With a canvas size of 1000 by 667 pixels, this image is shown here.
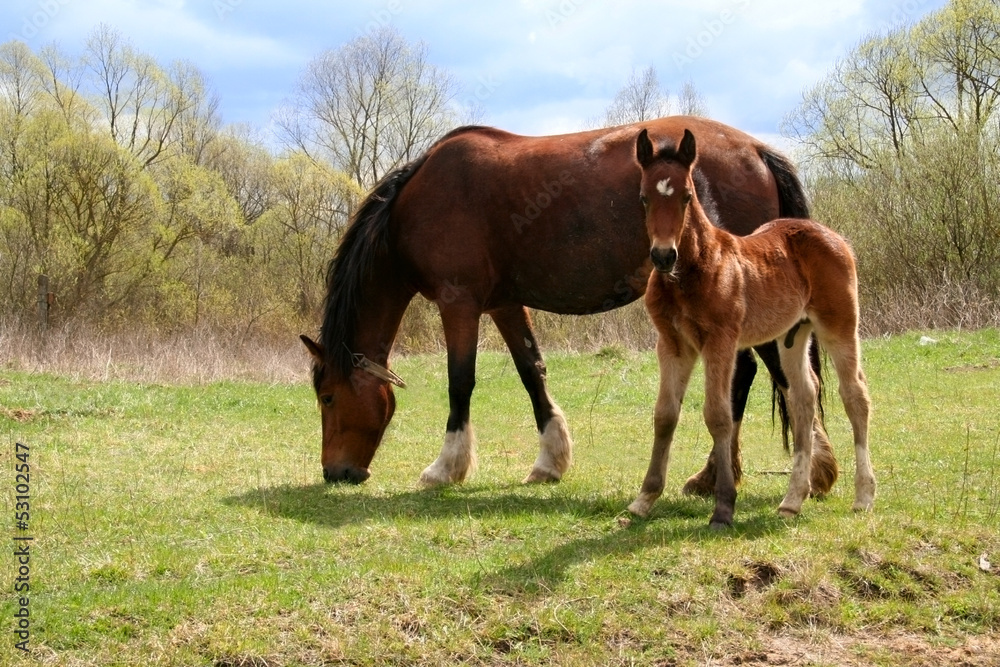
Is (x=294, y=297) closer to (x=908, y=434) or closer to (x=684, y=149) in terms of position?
(x=908, y=434)

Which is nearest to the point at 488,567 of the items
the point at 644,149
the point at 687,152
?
the point at 644,149

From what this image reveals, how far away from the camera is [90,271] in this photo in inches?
939

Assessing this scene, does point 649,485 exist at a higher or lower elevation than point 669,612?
higher

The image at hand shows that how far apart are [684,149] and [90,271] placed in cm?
2226

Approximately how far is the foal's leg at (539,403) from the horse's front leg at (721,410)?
7.41 feet

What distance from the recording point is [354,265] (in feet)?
25.0

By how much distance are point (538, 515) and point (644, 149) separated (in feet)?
8.33

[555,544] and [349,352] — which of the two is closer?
[555,544]

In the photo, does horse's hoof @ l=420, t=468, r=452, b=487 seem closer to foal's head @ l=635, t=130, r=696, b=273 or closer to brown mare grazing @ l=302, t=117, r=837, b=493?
brown mare grazing @ l=302, t=117, r=837, b=493

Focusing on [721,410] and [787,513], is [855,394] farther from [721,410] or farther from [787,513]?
[721,410]

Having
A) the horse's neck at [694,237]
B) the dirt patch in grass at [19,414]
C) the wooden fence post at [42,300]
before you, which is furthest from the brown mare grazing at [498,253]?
the wooden fence post at [42,300]

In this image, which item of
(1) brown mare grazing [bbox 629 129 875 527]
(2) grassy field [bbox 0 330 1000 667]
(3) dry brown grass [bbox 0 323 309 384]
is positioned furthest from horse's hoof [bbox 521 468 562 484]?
(3) dry brown grass [bbox 0 323 309 384]

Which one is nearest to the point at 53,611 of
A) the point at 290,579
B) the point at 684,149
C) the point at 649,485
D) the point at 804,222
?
the point at 290,579

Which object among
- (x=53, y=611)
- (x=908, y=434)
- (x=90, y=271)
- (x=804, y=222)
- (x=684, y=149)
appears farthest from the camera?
(x=90, y=271)
